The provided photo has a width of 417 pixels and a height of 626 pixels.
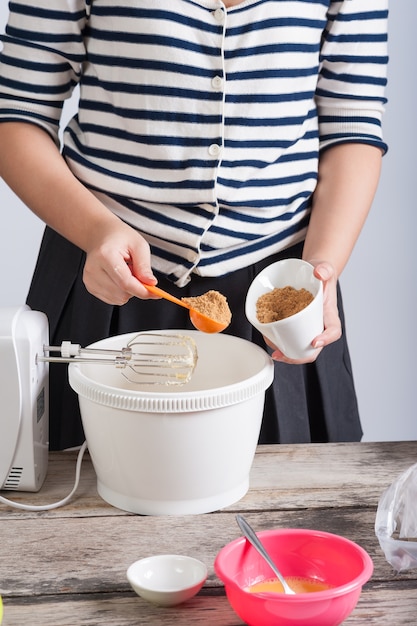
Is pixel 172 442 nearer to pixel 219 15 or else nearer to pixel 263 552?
pixel 263 552

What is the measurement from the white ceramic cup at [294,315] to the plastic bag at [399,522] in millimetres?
173

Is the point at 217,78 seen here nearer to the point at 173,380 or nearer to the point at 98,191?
the point at 98,191

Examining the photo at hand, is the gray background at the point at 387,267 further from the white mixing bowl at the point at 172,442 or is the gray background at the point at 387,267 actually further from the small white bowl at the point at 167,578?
the small white bowl at the point at 167,578

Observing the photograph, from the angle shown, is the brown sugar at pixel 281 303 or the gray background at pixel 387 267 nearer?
the brown sugar at pixel 281 303

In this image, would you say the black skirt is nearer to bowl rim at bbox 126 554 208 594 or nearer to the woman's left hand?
the woman's left hand

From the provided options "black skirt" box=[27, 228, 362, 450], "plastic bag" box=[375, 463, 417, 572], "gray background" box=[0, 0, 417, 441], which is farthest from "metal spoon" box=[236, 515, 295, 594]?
"gray background" box=[0, 0, 417, 441]

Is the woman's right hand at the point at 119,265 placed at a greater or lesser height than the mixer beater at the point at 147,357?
greater

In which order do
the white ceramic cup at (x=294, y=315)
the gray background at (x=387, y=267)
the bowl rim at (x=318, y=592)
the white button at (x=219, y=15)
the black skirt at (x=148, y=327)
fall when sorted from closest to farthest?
the bowl rim at (x=318, y=592), the white ceramic cup at (x=294, y=315), the white button at (x=219, y=15), the black skirt at (x=148, y=327), the gray background at (x=387, y=267)

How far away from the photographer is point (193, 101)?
110 cm

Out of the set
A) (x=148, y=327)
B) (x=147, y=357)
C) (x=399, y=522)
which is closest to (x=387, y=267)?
(x=148, y=327)

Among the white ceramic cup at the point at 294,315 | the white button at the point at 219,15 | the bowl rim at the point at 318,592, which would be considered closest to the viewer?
the bowl rim at the point at 318,592

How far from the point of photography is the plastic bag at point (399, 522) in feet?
2.69

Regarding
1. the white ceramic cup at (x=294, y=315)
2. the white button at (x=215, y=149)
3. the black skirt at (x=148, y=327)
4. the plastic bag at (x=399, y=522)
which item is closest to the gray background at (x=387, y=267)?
the black skirt at (x=148, y=327)

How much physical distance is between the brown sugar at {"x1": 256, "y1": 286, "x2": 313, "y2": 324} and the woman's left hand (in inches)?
1.2
